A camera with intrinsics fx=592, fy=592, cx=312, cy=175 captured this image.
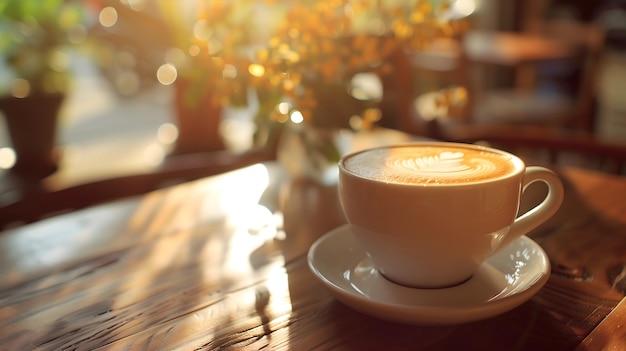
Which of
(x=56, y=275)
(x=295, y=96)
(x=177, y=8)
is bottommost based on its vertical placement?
(x=56, y=275)

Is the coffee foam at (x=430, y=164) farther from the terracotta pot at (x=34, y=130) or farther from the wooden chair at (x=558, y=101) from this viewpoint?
the wooden chair at (x=558, y=101)

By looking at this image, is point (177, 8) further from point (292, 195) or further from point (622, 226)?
point (622, 226)

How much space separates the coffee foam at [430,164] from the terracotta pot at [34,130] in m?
1.63

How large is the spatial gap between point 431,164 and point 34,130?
174 cm

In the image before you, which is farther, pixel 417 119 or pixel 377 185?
pixel 417 119

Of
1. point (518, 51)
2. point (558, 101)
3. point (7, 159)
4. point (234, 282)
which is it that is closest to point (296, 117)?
point (234, 282)

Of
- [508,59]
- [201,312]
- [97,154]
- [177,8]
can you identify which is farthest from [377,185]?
[97,154]

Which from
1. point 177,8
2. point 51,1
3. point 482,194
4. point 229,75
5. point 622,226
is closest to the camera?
point 482,194

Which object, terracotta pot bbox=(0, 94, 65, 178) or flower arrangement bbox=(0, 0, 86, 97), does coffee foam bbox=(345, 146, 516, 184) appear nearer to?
terracotta pot bbox=(0, 94, 65, 178)

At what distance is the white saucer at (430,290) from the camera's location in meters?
0.54

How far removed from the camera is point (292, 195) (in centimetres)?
99

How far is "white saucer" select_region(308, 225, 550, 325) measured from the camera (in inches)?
21.1

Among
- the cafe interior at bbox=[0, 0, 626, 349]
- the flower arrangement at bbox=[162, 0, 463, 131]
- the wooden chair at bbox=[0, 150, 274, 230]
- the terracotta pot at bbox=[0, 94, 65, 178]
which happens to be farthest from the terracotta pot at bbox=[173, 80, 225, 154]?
the flower arrangement at bbox=[162, 0, 463, 131]

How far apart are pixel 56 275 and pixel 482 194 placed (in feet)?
1.66
